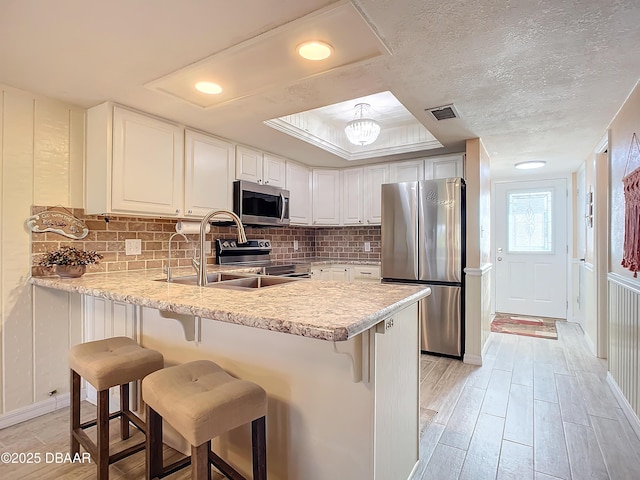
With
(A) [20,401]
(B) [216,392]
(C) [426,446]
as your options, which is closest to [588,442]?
(C) [426,446]

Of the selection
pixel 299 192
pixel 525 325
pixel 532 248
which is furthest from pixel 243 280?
pixel 532 248

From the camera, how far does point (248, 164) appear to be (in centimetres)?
351

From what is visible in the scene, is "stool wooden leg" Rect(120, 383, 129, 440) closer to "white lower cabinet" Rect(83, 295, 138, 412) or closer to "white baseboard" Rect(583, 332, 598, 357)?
"white lower cabinet" Rect(83, 295, 138, 412)

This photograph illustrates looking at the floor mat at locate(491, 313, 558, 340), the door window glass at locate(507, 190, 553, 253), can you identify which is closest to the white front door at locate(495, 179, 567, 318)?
the door window glass at locate(507, 190, 553, 253)

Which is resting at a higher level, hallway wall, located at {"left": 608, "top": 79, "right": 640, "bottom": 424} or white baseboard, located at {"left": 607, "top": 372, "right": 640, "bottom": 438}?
hallway wall, located at {"left": 608, "top": 79, "right": 640, "bottom": 424}

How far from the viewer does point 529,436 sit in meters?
2.03

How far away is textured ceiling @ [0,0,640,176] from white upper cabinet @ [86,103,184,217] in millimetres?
127

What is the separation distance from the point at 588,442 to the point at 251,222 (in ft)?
9.82

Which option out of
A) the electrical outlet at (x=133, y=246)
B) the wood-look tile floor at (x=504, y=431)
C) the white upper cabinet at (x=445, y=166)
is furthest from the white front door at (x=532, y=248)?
the electrical outlet at (x=133, y=246)

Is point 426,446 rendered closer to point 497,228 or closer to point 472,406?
point 472,406

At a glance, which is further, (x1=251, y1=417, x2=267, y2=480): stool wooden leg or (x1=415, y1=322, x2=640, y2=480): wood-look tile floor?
(x1=415, y1=322, x2=640, y2=480): wood-look tile floor

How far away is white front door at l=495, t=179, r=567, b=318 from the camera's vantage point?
506cm

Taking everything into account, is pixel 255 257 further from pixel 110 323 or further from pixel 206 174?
pixel 110 323

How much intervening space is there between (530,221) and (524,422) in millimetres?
3925
